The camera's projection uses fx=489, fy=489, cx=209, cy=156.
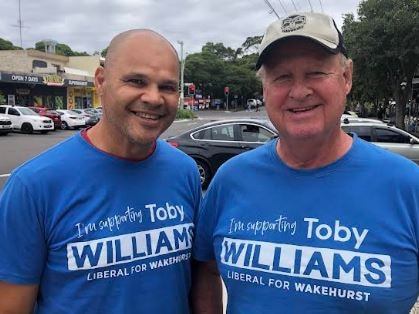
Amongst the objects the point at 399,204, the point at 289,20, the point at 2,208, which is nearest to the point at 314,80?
the point at 289,20

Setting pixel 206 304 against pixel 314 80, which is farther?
pixel 206 304

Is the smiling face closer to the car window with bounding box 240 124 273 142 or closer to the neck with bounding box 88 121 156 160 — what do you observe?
the neck with bounding box 88 121 156 160

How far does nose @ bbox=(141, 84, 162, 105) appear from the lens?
1.92 m

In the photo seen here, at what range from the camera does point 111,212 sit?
1.89 m

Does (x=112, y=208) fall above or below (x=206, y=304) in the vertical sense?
above

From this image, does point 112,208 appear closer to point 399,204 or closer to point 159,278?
point 159,278

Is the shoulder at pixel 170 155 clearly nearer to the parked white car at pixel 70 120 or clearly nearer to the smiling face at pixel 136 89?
the smiling face at pixel 136 89

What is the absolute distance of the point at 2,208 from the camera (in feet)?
5.81

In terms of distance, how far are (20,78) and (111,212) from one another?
1578 inches

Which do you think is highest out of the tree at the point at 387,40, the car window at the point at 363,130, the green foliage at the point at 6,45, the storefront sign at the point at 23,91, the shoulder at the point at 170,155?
the green foliage at the point at 6,45

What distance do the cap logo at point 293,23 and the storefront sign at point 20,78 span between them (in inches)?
1544

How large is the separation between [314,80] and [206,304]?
41.9 inches

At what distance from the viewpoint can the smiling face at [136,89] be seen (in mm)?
1917

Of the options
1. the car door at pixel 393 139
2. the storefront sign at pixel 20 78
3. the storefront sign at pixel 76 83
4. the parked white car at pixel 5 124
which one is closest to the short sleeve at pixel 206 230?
the car door at pixel 393 139
